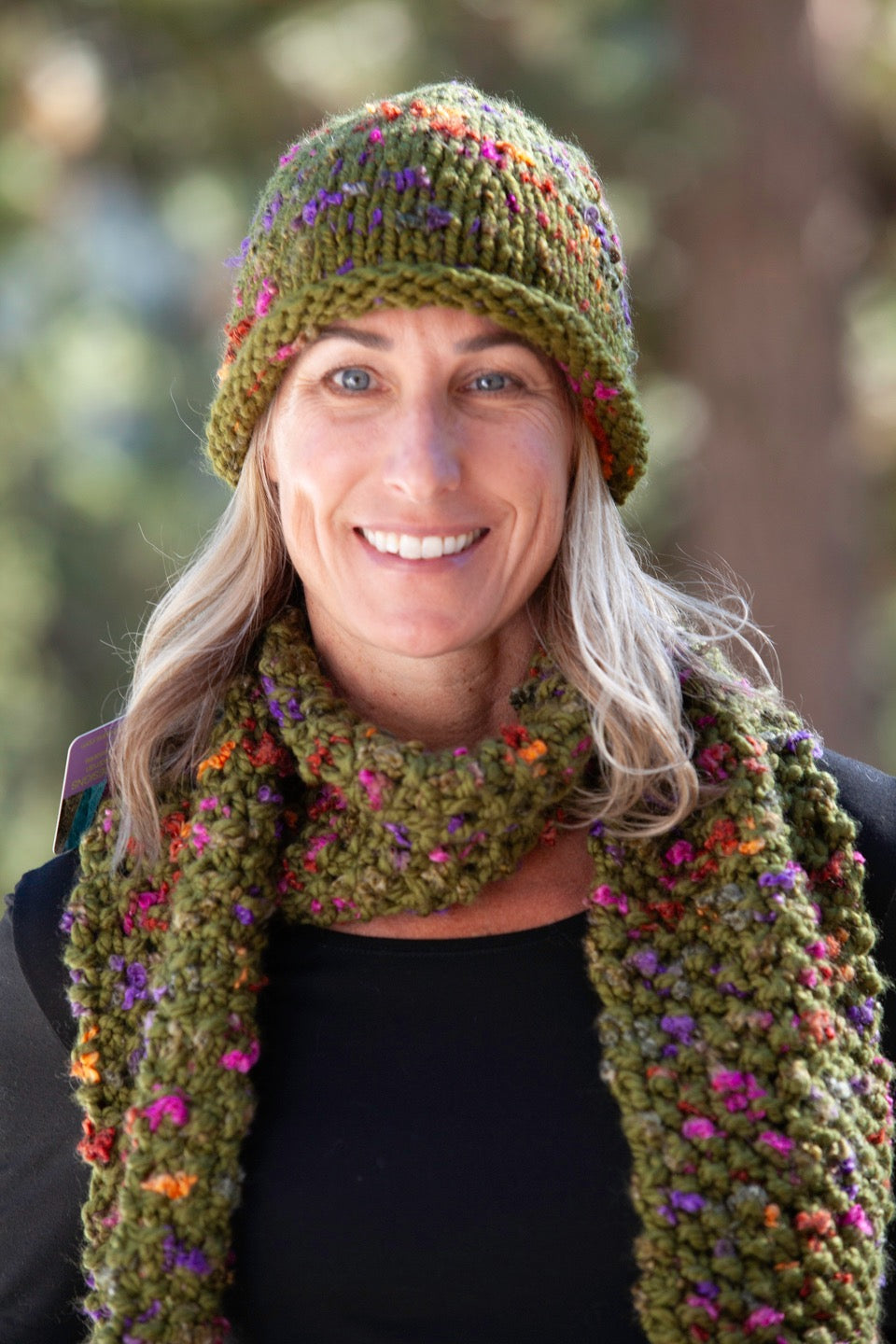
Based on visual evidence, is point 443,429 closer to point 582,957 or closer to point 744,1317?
point 582,957

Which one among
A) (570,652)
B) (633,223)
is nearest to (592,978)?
(570,652)

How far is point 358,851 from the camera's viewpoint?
75.0 inches

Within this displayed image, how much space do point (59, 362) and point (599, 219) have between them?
4.56m

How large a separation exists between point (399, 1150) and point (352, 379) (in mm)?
927

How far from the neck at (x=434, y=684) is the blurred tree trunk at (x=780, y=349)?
10.5ft

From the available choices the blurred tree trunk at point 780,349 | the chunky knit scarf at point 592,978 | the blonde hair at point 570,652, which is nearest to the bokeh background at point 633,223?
the blurred tree trunk at point 780,349

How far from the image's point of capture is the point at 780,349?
17.1 ft

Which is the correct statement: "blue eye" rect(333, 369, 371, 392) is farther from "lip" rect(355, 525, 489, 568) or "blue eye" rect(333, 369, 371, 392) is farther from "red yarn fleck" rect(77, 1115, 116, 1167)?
"red yarn fleck" rect(77, 1115, 116, 1167)

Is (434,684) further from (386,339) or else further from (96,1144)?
(96,1144)

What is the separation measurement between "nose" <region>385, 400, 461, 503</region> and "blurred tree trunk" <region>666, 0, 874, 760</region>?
345cm

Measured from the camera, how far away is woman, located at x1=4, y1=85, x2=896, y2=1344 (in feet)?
5.56

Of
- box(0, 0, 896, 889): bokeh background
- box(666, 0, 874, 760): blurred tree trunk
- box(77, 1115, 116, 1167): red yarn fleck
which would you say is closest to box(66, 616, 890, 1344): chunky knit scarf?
box(77, 1115, 116, 1167): red yarn fleck

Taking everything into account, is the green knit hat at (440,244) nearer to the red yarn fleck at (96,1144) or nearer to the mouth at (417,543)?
the mouth at (417,543)

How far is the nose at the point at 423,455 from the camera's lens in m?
1.84
